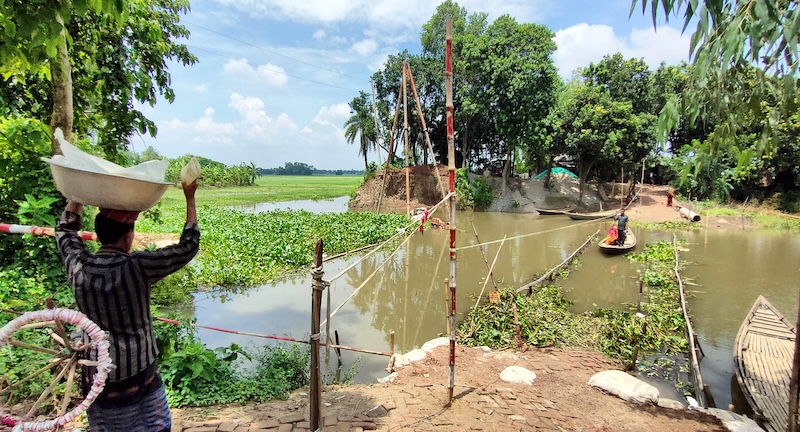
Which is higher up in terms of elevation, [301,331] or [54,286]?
[54,286]

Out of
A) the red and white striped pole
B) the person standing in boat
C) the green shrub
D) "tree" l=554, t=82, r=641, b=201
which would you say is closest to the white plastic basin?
the red and white striped pole

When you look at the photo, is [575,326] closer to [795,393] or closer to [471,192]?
[795,393]

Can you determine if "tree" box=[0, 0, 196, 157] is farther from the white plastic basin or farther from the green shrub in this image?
the green shrub

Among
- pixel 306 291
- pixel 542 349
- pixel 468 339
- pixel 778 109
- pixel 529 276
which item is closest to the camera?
pixel 778 109

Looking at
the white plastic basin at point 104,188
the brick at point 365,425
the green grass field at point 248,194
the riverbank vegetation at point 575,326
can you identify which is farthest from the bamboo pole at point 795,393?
the green grass field at point 248,194

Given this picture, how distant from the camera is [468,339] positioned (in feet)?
23.1

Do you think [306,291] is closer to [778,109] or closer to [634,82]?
[778,109]

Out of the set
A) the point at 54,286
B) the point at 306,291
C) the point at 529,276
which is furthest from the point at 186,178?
the point at 529,276

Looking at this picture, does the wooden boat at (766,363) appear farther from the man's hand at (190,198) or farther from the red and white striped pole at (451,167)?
the man's hand at (190,198)

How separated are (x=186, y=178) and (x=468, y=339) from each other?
5921mm

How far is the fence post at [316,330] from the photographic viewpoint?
10.9ft

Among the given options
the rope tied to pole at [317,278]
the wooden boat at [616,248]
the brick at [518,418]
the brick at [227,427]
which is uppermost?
the rope tied to pole at [317,278]

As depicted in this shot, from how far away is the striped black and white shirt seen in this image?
1910mm

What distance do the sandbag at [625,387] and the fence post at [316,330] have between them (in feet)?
12.0
